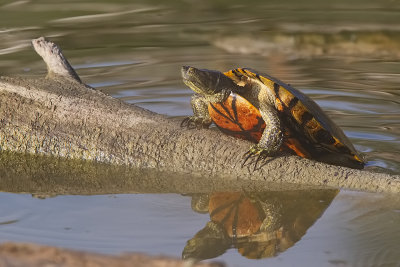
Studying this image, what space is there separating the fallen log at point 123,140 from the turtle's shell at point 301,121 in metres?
0.14

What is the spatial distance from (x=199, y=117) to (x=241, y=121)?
0.31m

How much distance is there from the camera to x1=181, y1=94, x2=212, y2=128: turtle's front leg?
416cm

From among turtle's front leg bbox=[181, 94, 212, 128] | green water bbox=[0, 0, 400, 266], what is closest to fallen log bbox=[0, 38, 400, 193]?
turtle's front leg bbox=[181, 94, 212, 128]

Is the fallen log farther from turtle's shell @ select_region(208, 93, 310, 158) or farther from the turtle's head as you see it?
the turtle's head

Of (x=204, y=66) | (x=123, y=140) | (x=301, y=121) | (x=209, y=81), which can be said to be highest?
(x=209, y=81)

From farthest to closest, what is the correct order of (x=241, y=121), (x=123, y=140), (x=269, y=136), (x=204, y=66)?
(x=204, y=66) → (x=123, y=140) → (x=241, y=121) → (x=269, y=136)

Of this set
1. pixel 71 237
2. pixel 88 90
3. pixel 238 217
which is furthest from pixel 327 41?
pixel 71 237

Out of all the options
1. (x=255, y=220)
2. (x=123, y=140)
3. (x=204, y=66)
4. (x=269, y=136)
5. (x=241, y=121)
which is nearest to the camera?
(x=255, y=220)

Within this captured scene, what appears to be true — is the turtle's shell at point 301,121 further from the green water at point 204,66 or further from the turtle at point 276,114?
the green water at point 204,66

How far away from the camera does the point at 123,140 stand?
416 centimetres

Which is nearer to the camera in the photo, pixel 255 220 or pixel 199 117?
pixel 255 220

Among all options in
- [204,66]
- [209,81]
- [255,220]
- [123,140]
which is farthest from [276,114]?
[204,66]

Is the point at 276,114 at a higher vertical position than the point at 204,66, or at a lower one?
higher

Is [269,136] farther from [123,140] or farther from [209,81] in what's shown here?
[123,140]
